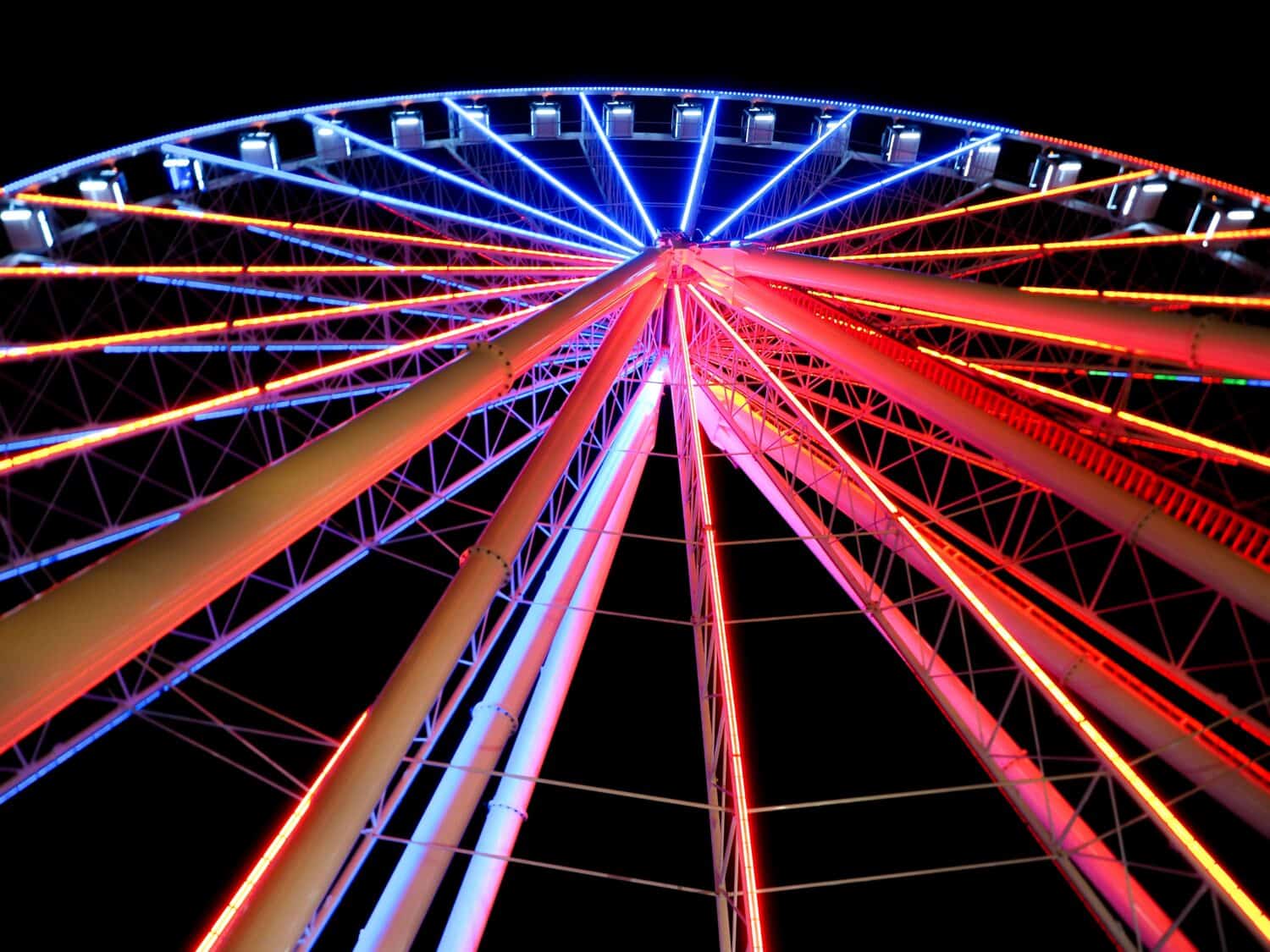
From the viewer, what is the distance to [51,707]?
4254mm

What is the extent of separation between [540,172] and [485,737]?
1179 cm

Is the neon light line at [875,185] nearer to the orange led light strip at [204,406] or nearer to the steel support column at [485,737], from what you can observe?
the steel support column at [485,737]

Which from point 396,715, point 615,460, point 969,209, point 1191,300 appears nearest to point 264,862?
point 396,715

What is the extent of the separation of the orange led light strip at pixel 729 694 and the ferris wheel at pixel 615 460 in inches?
1.8

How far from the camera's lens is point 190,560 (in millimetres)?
4828

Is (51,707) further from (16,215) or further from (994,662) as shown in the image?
(994,662)

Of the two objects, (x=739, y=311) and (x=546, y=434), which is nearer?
(x=546, y=434)

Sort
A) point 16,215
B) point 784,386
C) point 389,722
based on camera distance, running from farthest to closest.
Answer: point 16,215 < point 784,386 < point 389,722

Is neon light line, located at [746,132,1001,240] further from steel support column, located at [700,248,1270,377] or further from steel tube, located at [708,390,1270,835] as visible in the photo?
steel support column, located at [700,248,1270,377]

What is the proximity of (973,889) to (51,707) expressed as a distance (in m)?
26.8

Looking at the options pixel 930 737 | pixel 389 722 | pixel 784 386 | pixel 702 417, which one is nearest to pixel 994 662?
pixel 930 737

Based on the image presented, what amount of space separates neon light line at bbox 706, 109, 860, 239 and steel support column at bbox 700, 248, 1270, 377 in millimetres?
5701

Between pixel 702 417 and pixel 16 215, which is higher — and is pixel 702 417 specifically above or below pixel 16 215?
below

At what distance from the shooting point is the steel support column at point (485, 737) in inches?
368
